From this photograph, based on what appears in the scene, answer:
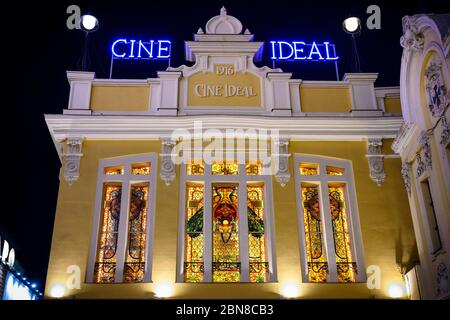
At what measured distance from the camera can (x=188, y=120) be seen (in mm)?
14586

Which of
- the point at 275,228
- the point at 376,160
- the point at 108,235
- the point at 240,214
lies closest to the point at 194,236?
the point at 240,214

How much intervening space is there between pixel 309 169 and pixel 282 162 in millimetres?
900

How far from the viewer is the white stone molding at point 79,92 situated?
14742 mm

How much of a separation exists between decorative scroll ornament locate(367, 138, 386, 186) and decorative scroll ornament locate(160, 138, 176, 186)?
5.16m

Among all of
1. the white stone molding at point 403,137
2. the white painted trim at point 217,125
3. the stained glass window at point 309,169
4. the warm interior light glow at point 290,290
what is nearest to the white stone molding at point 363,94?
the white painted trim at point 217,125

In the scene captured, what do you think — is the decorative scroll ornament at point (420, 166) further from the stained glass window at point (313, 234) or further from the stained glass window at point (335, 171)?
the stained glass window at point (313, 234)

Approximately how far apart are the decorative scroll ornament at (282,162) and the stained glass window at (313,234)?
611mm

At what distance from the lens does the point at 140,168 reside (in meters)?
14.7

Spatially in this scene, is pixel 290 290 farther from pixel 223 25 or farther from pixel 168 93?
pixel 223 25

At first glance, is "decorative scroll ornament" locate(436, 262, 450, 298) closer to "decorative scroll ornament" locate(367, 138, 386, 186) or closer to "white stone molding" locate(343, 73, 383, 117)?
"decorative scroll ornament" locate(367, 138, 386, 186)

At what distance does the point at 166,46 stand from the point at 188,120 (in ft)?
12.2

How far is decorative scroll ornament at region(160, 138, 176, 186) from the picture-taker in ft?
46.3
